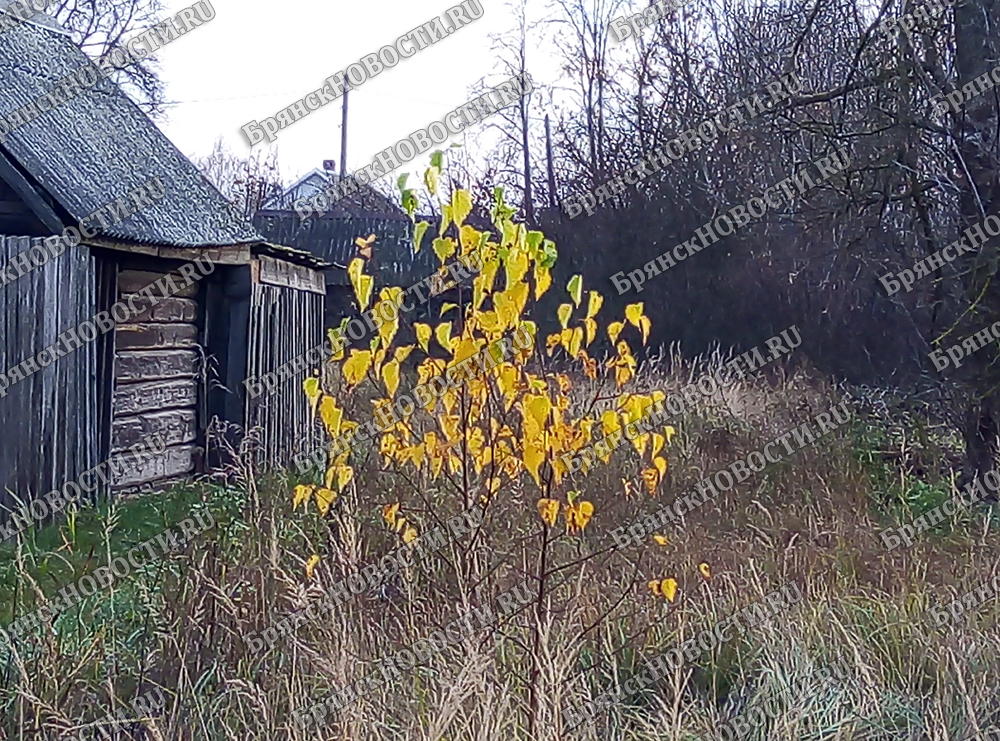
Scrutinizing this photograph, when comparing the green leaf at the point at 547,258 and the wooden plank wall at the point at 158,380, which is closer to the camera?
the green leaf at the point at 547,258

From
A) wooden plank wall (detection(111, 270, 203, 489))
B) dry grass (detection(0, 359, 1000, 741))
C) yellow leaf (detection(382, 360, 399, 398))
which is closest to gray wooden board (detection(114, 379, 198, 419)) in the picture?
wooden plank wall (detection(111, 270, 203, 489))

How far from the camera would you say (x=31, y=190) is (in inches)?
257

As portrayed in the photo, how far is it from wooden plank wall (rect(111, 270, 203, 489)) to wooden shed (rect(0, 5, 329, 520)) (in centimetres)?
1

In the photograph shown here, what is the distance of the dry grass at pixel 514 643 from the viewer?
326cm

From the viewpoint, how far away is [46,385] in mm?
6555

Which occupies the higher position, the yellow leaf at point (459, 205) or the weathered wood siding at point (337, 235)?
the weathered wood siding at point (337, 235)

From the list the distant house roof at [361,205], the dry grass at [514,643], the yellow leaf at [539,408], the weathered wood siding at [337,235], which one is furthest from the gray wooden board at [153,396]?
the distant house roof at [361,205]

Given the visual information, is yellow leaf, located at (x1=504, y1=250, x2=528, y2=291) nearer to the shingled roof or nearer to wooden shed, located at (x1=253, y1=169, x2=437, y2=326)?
the shingled roof

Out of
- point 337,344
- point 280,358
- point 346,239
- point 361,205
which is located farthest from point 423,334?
point 361,205

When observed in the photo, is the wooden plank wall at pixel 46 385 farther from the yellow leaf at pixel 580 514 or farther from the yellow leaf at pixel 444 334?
the yellow leaf at pixel 580 514

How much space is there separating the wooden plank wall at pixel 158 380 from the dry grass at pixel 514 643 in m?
2.37

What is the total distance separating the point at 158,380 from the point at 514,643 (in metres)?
5.33

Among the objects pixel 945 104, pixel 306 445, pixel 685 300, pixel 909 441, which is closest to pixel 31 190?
pixel 306 445

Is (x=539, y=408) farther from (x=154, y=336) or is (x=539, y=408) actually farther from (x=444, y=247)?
(x=154, y=336)
